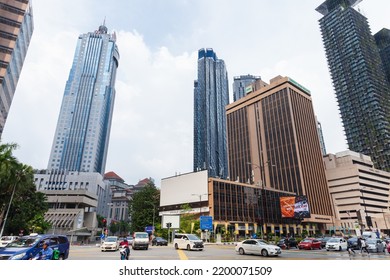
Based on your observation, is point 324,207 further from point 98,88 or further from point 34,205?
point 98,88

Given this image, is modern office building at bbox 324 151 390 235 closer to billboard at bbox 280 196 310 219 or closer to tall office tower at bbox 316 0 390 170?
tall office tower at bbox 316 0 390 170

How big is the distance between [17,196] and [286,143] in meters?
86.2

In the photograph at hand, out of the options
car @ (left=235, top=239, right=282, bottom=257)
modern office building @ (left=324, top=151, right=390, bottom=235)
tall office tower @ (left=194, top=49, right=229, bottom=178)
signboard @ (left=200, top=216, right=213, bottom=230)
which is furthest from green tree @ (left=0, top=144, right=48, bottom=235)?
tall office tower @ (left=194, top=49, right=229, bottom=178)

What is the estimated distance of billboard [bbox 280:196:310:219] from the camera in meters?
27.1

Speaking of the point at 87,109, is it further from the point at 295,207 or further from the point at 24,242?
the point at 24,242

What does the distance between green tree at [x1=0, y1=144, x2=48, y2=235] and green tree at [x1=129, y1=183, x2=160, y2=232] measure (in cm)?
2589

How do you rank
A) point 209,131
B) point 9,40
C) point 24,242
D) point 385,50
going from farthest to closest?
point 209,131 < point 385,50 < point 9,40 < point 24,242

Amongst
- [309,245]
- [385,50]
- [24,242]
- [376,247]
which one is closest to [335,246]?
[376,247]

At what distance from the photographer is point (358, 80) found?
14838 centimetres

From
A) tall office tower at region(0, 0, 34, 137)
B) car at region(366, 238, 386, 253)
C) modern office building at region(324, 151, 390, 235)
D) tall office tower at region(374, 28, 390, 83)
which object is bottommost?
car at region(366, 238, 386, 253)

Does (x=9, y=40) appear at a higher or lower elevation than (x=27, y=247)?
higher

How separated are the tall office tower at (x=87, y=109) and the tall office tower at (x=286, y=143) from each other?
10028 cm

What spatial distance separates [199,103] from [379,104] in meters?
116
